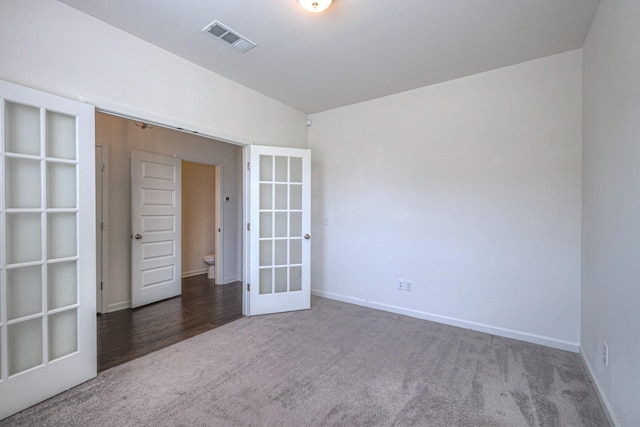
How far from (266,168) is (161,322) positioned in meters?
2.15

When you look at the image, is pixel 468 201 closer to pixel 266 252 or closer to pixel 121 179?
pixel 266 252

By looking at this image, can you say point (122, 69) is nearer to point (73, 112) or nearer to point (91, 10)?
point (91, 10)

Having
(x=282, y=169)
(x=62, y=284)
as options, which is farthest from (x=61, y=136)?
(x=282, y=169)

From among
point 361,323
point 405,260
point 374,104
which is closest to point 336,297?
point 361,323

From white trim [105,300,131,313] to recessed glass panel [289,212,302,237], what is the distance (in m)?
2.32

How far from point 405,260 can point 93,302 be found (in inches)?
121

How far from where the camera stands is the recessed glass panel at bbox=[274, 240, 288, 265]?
3623 mm

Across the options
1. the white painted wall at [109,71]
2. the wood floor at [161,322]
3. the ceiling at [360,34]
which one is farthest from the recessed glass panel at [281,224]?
the ceiling at [360,34]

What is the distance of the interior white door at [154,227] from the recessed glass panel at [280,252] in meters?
1.68

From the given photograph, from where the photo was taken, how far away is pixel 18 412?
1.75m

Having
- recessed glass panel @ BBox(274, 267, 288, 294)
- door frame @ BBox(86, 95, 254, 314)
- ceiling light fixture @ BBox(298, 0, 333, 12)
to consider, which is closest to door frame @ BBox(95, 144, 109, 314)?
door frame @ BBox(86, 95, 254, 314)

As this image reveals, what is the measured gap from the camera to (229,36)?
7.84ft

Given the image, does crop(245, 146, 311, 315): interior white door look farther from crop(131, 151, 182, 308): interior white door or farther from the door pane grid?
the door pane grid

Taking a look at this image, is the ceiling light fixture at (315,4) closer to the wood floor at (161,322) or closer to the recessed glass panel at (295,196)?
the recessed glass panel at (295,196)
